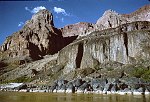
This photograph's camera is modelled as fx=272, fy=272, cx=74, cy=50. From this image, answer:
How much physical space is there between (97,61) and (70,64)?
18266 millimetres

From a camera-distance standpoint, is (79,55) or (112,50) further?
(79,55)

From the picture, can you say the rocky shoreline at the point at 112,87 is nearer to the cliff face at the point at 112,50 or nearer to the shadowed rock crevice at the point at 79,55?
the cliff face at the point at 112,50

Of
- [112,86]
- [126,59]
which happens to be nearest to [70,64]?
[126,59]

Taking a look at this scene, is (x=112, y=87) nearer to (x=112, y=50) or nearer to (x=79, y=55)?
(x=112, y=50)

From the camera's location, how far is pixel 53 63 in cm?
16938

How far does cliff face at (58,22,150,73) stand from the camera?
110 metres

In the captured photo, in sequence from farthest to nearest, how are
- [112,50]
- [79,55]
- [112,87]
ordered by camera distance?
[79,55]
[112,50]
[112,87]

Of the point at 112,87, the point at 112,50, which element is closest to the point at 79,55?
the point at 112,50

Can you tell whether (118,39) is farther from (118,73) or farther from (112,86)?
(112,86)

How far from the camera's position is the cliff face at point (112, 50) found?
110438mm

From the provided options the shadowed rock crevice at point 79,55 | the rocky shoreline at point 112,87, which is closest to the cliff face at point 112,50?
the shadowed rock crevice at point 79,55

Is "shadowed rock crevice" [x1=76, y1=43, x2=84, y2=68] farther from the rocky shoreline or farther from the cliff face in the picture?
the rocky shoreline

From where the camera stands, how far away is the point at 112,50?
120m

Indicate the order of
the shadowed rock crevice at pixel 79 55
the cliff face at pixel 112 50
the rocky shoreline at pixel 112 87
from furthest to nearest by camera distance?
1. the shadowed rock crevice at pixel 79 55
2. the cliff face at pixel 112 50
3. the rocky shoreline at pixel 112 87
